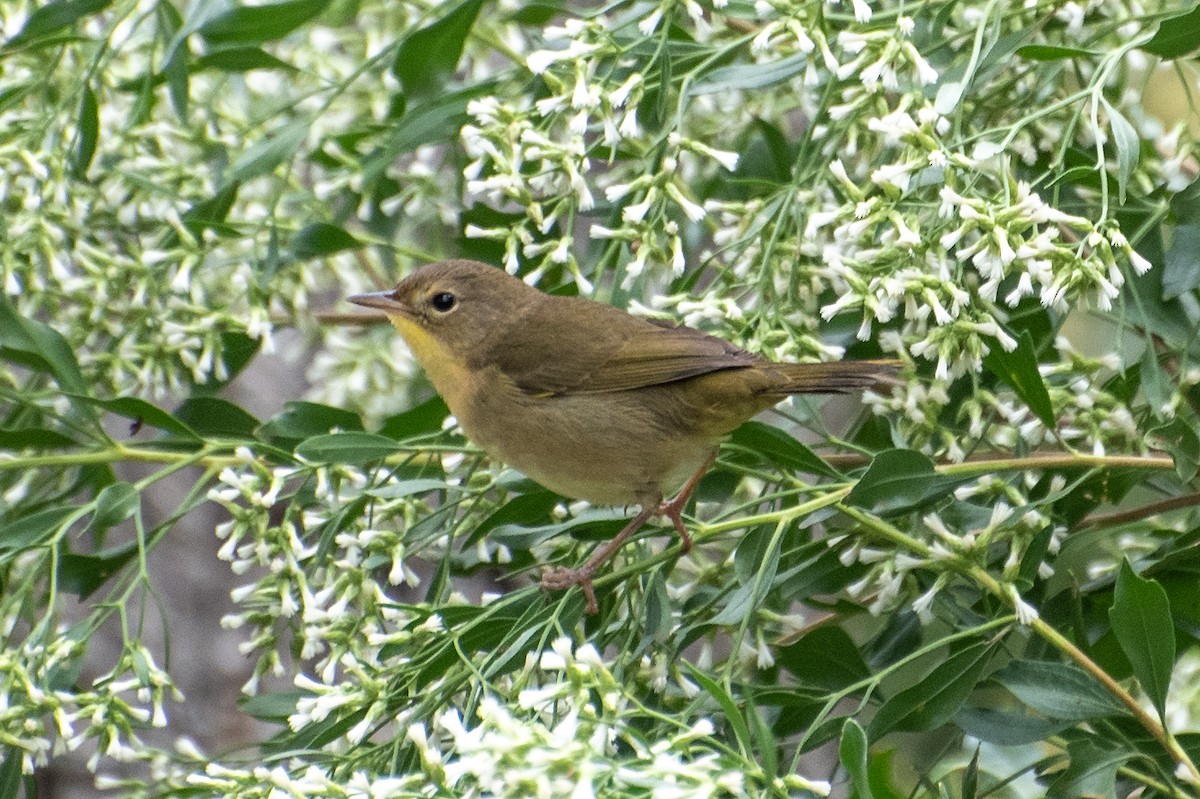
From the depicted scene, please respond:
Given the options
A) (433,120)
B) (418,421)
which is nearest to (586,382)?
(418,421)

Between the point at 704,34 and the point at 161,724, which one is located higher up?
the point at 704,34

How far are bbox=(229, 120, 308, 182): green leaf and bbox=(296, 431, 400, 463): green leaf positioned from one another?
0.67 metres

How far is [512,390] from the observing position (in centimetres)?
259

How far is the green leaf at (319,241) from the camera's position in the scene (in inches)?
99.8

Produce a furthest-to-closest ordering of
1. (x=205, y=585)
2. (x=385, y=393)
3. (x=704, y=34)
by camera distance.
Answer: (x=205, y=585)
(x=385, y=393)
(x=704, y=34)

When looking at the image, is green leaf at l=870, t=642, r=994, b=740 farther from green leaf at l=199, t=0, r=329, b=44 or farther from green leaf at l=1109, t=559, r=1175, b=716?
green leaf at l=199, t=0, r=329, b=44

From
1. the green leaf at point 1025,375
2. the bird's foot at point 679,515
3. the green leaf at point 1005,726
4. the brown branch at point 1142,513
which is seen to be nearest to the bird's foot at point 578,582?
the bird's foot at point 679,515

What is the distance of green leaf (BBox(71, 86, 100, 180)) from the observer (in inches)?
98.7

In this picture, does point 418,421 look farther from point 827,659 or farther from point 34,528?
point 827,659

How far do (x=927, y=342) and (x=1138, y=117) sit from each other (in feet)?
3.67

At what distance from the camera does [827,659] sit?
2043 mm

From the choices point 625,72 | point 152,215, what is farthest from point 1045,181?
point 152,215

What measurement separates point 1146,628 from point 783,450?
55 cm

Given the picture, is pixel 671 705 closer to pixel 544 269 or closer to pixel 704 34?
pixel 544 269
